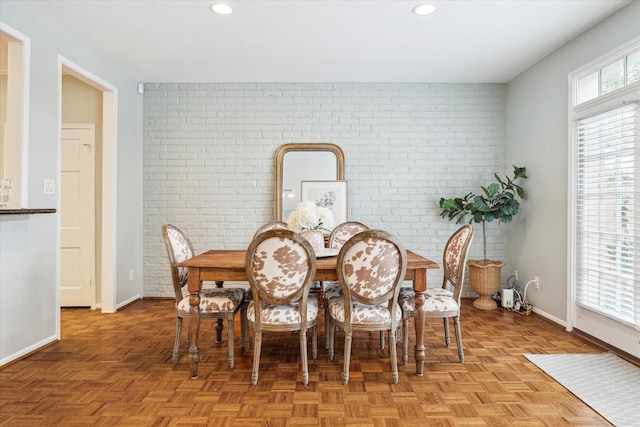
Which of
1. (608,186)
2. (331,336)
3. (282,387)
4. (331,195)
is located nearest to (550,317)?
(608,186)

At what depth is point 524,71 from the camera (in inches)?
164

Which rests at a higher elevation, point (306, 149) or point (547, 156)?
point (306, 149)

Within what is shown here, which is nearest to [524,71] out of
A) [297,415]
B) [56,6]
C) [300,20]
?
[300,20]

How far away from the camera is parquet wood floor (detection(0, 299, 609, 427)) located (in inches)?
77.4

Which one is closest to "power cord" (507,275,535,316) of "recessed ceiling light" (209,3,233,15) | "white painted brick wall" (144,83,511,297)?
"white painted brick wall" (144,83,511,297)

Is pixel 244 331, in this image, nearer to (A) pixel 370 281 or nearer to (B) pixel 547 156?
(A) pixel 370 281

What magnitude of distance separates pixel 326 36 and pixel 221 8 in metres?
0.92

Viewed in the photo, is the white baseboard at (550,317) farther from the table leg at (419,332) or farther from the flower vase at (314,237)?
the flower vase at (314,237)

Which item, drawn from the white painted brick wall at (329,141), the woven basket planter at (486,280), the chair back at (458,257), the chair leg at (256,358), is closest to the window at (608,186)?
the woven basket planter at (486,280)

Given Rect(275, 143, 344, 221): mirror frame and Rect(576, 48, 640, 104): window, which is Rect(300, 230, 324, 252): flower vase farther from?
Rect(576, 48, 640, 104): window

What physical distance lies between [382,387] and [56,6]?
3.51 metres

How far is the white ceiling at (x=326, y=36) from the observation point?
2.82 metres

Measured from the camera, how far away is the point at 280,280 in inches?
89.5

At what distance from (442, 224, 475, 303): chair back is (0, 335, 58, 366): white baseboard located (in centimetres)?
310
